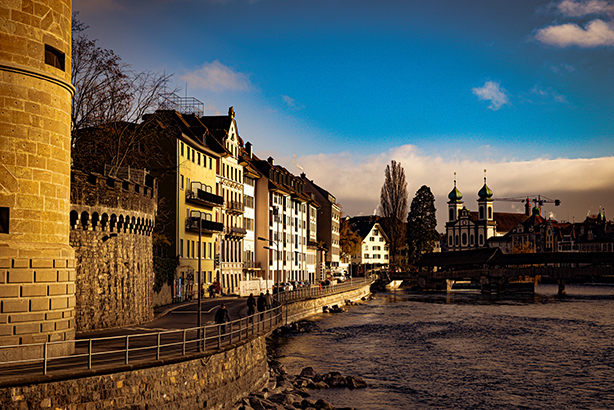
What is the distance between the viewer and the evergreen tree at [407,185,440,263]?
12369 centimetres

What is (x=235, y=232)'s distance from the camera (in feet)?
202

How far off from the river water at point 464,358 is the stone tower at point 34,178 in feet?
38.9

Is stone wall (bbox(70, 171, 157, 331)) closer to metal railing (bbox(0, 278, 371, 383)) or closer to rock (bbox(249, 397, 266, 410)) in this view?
metal railing (bbox(0, 278, 371, 383))

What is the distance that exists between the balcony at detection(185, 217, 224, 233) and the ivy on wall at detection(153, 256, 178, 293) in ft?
14.4

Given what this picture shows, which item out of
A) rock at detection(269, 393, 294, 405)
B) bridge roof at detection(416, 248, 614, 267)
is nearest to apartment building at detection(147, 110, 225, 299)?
rock at detection(269, 393, 294, 405)

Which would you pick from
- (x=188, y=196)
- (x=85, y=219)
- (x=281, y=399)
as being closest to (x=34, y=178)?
(x=85, y=219)

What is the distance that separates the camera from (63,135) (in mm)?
19562

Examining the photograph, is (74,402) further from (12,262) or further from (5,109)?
(5,109)

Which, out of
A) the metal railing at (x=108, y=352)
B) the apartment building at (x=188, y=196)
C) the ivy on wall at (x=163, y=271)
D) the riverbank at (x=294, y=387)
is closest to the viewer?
the metal railing at (x=108, y=352)

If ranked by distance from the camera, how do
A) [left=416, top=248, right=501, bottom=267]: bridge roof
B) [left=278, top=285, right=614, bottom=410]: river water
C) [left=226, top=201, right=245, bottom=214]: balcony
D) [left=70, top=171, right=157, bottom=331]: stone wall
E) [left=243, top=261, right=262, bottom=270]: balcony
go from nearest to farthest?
[left=278, top=285, right=614, bottom=410]: river water
[left=70, top=171, right=157, bottom=331]: stone wall
[left=226, top=201, right=245, bottom=214]: balcony
[left=243, top=261, right=262, bottom=270]: balcony
[left=416, top=248, right=501, bottom=267]: bridge roof

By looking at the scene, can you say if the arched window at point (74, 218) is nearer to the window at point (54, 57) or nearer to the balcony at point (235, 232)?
the window at point (54, 57)

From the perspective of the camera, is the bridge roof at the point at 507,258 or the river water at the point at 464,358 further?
the bridge roof at the point at 507,258

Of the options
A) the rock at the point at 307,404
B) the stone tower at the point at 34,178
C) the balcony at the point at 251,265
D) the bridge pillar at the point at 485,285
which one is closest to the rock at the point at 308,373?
the rock at the point at 307,404

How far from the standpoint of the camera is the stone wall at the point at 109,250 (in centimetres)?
2645
